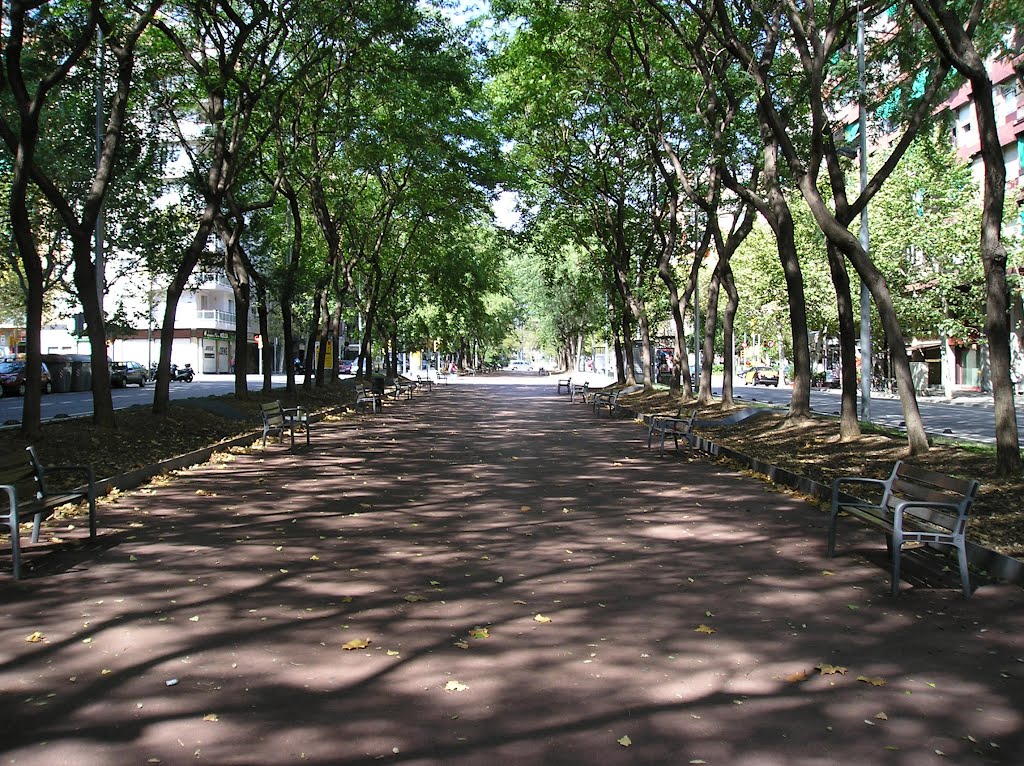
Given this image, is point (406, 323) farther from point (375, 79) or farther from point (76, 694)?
point (76, 694)

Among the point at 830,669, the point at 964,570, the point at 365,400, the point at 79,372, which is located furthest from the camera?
the point at 79,372

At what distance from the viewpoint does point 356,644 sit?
15.6 feet

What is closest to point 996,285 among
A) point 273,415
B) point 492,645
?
point 492,645

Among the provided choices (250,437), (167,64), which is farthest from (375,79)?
(250,437)

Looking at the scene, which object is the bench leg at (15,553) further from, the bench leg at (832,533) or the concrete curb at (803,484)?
the concrete curb at (803,484)

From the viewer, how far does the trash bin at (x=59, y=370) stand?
34.0 metres

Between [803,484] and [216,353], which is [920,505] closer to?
[803,484]

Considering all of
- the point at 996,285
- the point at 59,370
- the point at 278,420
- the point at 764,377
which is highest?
the point at 996,285

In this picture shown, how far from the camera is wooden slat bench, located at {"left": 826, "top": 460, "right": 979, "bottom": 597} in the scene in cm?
582

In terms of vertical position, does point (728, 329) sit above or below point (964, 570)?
above

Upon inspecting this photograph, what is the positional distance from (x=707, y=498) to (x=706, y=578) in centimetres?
384

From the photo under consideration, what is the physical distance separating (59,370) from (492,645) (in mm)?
35065

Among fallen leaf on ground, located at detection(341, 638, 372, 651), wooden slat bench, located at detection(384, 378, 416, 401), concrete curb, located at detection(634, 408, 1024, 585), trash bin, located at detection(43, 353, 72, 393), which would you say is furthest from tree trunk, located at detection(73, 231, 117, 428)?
trash bin, located at detection(43, 353, 72, 393)

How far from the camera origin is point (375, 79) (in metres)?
17.7
